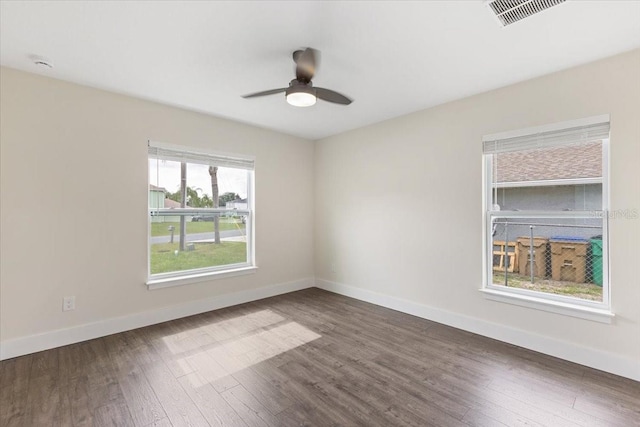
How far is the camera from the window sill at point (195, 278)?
10.8 ft

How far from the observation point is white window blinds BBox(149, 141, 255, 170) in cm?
330

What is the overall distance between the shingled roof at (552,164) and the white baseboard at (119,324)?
3354 mm

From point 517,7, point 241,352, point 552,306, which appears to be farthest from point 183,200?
point 552,306

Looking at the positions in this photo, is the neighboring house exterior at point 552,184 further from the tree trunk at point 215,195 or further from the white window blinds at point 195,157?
the tree trunk at point 215,195

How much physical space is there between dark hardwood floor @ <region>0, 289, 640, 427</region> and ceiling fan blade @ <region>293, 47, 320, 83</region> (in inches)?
91.8

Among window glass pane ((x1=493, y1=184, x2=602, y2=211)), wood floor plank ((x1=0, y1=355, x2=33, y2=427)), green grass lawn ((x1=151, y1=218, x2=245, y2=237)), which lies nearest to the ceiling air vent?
window glass pane ((x1=493, y1=184, x2=602, y2=211))

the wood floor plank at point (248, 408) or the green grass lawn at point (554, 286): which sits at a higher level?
the green grass lawn at point (554, 286)

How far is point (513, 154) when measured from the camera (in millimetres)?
2883

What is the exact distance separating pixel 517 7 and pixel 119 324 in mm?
4248

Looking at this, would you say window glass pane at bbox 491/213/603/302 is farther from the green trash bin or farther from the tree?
the tree

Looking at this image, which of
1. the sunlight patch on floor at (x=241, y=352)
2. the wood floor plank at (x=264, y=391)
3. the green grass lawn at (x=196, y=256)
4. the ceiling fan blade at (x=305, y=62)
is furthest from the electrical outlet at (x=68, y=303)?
the ceiling fan blade at (x=305, y=62)

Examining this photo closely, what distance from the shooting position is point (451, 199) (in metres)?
3.23

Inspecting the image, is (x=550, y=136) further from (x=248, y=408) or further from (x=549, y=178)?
(x=248, y=408)

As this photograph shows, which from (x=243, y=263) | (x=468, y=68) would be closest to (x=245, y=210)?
(x=243, y=263)
